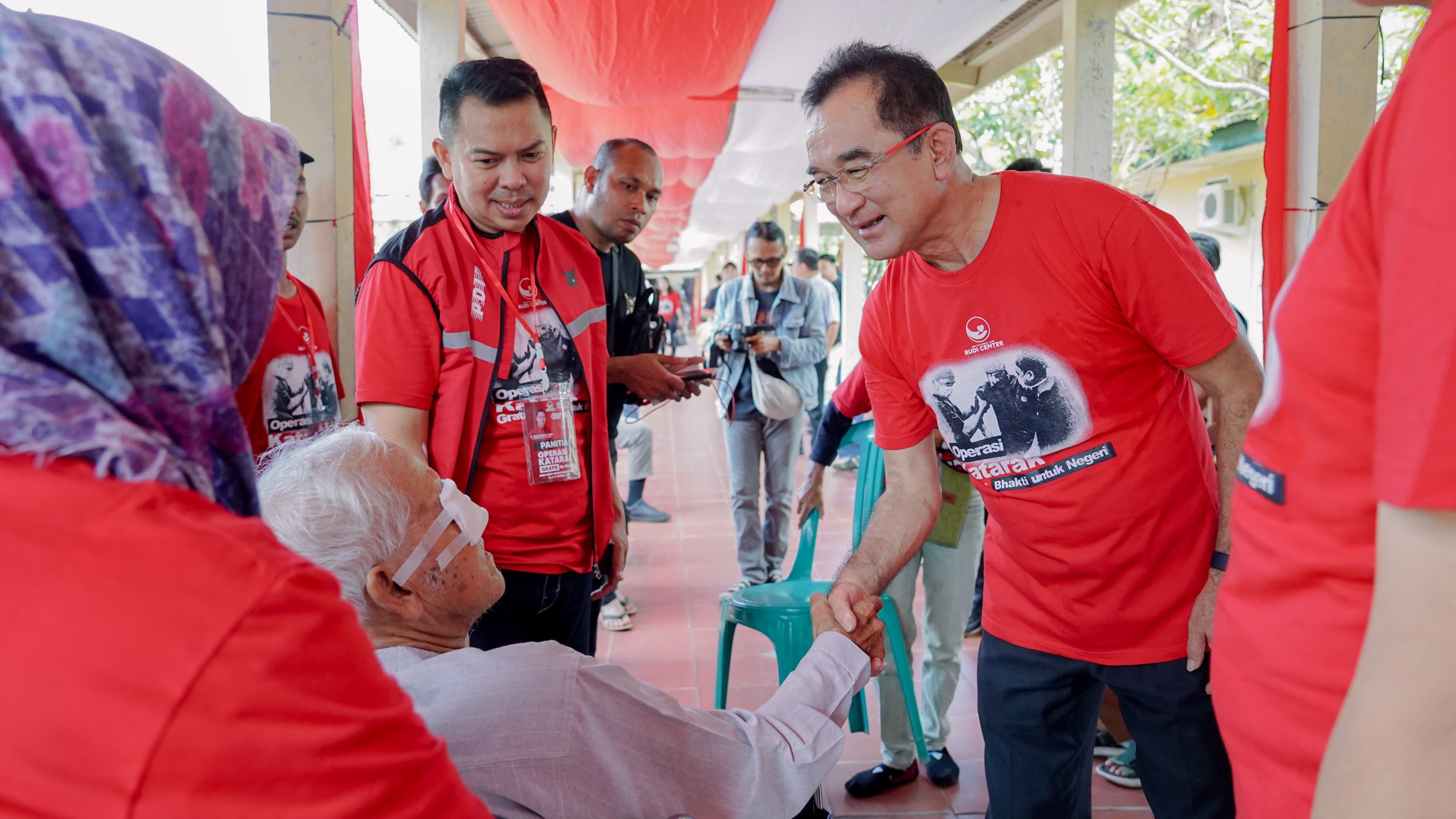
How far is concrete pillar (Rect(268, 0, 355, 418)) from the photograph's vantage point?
2.33 metres

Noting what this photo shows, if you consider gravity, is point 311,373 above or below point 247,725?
above

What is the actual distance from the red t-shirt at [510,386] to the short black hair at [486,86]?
10.7 inches

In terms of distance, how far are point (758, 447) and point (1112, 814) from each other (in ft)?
7.74

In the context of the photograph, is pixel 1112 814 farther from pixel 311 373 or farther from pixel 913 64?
pixel 311 373

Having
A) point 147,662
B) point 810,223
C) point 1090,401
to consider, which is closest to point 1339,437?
point 147,662

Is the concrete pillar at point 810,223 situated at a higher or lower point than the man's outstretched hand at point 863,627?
higher

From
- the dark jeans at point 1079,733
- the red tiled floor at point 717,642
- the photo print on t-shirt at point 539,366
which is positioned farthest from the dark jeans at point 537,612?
the dark jeans at point 1079,733

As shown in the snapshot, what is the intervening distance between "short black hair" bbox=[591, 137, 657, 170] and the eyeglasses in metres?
1.37

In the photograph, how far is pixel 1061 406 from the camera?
1576 millimetres

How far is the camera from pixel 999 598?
1.77 metres

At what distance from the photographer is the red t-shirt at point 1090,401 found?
5.04 ft

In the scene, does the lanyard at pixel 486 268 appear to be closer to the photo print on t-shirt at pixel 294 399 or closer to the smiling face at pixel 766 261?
the photo print on t-shirt at pixel 294 399

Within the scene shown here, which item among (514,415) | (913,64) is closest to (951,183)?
(913,64)

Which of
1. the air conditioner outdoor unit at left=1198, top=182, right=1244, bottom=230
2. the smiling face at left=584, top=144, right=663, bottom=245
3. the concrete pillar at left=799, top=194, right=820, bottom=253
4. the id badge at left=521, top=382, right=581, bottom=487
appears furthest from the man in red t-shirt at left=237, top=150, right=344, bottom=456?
the air conditioner outdoor unit at left=1198, top=182, right=1244, bottom=230
